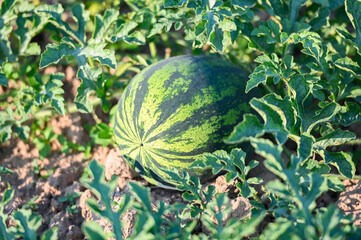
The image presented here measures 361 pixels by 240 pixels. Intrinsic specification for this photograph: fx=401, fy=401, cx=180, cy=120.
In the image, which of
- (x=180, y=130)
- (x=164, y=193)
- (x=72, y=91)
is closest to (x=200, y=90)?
(x=180, y=130)

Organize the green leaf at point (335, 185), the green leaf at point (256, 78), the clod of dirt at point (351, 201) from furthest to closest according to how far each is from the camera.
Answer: the clod of dirt at point (351, 201)
the green leaf at point (256, 78)
the green leaf at point (335, 185)

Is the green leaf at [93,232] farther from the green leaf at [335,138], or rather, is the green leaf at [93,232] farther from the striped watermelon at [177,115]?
the green leaf at [335,138]

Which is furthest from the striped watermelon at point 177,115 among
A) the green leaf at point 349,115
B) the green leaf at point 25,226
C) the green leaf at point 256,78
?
the green leaf at point 25,226

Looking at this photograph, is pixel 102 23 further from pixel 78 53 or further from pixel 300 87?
pixel 300 87

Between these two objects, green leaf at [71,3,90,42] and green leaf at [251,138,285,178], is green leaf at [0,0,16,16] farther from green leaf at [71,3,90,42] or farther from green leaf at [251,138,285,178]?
green leaf at [251,138,285,178]

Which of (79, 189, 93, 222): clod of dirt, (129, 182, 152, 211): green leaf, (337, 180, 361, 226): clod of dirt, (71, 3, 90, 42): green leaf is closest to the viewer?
(129, 182, 152, 211): green leaf

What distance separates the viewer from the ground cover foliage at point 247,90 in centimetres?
185

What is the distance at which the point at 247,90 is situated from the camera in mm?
2352

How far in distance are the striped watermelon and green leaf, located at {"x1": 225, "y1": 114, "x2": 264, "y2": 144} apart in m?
0.60

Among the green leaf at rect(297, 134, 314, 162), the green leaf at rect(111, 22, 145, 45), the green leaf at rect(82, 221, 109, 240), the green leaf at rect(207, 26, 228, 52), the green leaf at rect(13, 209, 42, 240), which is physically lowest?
the green leaf at rect(13, 209, 42, 240)

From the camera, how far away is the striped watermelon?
2.53 m

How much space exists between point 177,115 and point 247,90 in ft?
1.54

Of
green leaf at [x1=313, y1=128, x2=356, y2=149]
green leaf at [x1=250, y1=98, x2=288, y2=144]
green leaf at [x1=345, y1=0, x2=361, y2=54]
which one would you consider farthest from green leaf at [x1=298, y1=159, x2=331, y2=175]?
green leaf at [x1=345, y1=0, x2=361, y2=54]

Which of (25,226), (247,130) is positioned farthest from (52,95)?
(247,130)
